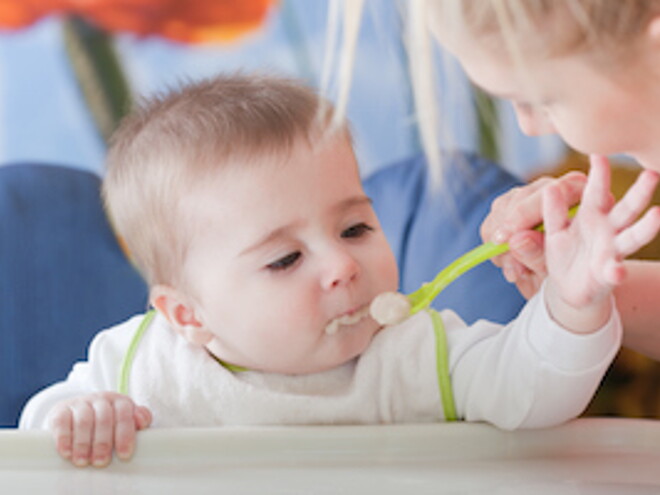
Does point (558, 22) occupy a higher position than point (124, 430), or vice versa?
point (558, 22)

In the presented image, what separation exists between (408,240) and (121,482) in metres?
0.62

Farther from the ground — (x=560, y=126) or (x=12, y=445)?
(x=560, y=126)

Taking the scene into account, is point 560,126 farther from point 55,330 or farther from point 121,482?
point 55,330

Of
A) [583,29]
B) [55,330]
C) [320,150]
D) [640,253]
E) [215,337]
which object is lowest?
[640,253]

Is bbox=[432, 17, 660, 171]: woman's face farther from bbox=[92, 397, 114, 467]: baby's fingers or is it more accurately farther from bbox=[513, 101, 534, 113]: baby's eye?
bbox=[92, 397, 114, 467]: baby's fingers

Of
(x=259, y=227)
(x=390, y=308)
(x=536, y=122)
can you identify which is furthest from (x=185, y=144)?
(x=536, y=122)

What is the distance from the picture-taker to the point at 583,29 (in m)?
0.57

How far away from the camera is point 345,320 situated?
83 cm

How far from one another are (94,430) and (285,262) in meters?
0.20

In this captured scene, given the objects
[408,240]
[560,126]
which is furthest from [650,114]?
[408,240]

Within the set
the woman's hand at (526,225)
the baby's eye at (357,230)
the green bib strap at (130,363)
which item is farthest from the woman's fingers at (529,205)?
the green bib strap at (130,363)

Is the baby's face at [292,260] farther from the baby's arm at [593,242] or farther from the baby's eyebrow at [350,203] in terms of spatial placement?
the baby's arm at [593,242]

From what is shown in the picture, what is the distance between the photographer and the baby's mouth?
2.71ft

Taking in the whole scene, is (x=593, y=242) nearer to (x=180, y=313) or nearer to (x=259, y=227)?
(x=259, y=227)
